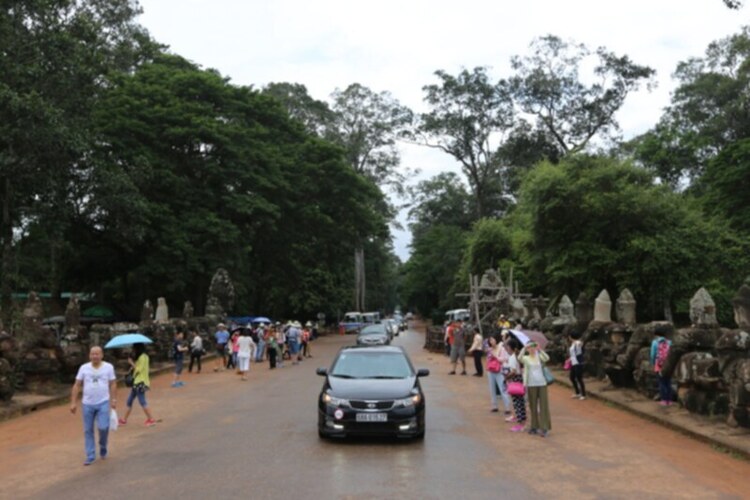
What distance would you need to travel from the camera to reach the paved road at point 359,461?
7.39 metres

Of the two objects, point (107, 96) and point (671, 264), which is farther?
point (107, 96)

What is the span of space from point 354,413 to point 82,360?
35.2 feet

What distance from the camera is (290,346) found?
94.3ft

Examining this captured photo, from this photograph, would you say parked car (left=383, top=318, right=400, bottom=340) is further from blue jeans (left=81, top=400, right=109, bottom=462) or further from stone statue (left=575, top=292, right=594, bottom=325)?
blue jeans (left=81, top=400, right=109, bottom=462)

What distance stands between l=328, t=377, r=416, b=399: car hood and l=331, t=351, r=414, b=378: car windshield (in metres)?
0.27

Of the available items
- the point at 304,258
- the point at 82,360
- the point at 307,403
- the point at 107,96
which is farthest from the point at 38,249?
the point at 307,403

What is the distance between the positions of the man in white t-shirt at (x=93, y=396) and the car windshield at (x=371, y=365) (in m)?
3.41

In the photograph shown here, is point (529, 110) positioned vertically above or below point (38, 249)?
above

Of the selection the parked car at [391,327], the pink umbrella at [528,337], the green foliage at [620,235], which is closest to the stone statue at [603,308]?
the pink umbrella at [528,337]

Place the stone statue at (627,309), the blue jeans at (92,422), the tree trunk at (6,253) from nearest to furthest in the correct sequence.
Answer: the blue jeans at (92,422) < the stone statue at (627,309) < the tree trunk at (6,253)

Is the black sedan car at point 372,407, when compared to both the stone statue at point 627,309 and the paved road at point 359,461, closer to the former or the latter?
the paved road at point 359,461

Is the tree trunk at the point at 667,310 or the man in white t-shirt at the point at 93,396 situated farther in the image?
the tree trunk at the point at 667,310

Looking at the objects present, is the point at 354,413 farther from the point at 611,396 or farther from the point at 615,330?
the point at 615,330

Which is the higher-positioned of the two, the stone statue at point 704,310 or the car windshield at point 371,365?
the stone statue at point 704,310
